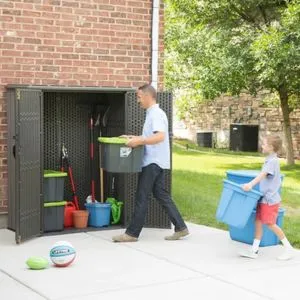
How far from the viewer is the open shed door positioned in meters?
8.28

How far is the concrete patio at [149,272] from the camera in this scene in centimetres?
618

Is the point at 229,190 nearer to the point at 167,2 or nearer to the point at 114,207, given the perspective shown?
the point at 114,207

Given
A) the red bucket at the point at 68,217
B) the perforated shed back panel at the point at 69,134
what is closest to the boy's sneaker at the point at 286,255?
the red bucket at the point at 68,217

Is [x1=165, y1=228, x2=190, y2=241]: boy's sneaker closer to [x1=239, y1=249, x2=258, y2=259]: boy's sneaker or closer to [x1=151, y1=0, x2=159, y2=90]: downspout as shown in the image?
[x1=239, y1=249, x2=258, y2=259]: boy's sneaker

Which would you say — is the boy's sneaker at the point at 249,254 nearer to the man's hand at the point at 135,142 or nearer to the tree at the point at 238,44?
the man's hand at the point at 135,142

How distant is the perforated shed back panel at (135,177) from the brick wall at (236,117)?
12.9m

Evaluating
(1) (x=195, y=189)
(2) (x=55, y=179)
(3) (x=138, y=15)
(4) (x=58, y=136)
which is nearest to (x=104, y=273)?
(2) (x=55, y=179)

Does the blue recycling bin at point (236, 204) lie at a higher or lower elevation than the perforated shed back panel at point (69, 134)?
lower

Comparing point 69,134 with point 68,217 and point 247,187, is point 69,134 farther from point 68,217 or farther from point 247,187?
point 247,187

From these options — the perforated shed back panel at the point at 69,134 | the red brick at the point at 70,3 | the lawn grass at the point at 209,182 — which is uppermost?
the red brick at the point at 70,3

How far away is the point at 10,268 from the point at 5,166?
7.88 feet

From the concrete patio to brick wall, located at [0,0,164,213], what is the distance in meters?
1.89

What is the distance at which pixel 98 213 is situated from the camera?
9461 mm

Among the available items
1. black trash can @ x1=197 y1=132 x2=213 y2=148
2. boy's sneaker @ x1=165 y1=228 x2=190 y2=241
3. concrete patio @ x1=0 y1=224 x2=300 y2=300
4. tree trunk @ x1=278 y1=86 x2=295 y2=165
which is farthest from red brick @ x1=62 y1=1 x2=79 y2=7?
black trash can @ x1=197 y1=132 x2=213 y2=148
